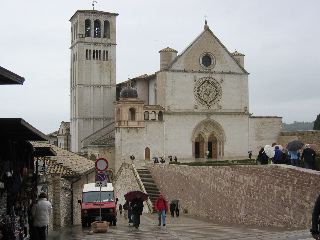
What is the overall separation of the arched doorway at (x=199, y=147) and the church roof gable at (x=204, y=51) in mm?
6480

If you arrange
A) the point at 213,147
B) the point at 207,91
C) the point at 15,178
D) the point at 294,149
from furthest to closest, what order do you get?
the point at 213,147, the point at 207,91, the point at 294,149, the point at 15,178

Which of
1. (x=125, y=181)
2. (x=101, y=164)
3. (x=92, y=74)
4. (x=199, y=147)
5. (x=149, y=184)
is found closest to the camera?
(x=101, y=164)

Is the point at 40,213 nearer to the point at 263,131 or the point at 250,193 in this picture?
the point at 250,193

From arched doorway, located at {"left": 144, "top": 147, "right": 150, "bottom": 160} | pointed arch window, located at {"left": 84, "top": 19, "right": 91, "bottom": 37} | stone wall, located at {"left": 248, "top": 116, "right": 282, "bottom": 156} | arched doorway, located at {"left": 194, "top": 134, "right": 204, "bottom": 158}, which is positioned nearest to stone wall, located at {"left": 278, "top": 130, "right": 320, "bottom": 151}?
stone wall, located at {"left": 248, "top": 116, "right": 282, "bottom": 156}

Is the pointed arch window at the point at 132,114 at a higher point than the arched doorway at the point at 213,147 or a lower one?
higher

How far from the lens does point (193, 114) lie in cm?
5859

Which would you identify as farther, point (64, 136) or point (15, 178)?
point (64, 136)

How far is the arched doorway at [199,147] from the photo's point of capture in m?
59.4

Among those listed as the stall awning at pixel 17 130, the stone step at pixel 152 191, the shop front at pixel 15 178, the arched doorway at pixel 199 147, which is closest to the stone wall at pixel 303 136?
the arched doorway at pixel 199 147

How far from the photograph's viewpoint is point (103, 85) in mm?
68125

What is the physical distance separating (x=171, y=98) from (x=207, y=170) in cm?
2458

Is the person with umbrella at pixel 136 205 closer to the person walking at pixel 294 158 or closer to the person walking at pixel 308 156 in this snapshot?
the person walking at pixel 294 158

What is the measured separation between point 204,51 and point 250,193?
34.3 meters

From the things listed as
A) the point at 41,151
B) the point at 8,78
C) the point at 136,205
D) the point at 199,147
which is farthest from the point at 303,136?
the point at 8,78
